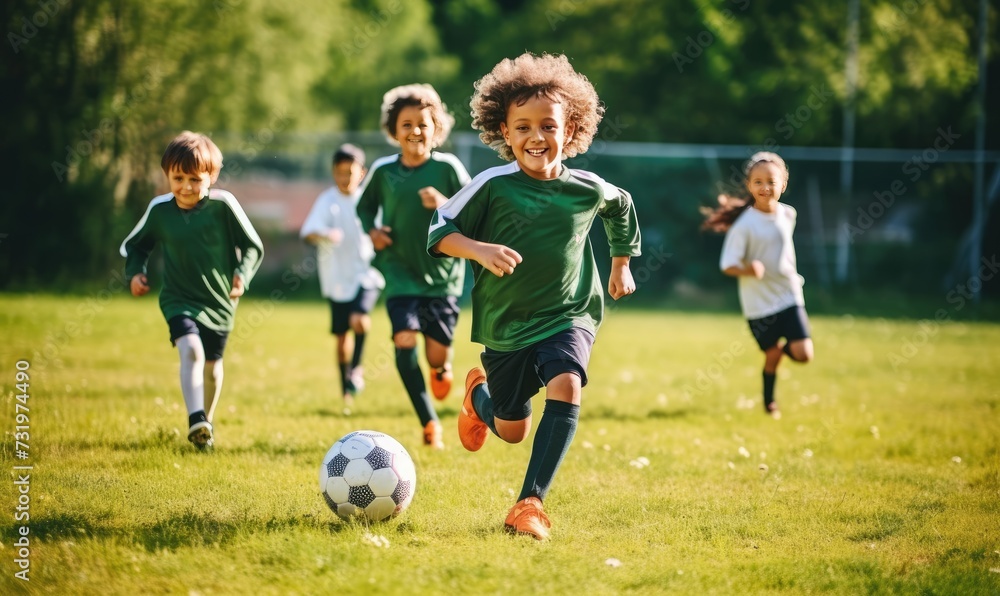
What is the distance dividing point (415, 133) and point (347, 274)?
2371 millimetres

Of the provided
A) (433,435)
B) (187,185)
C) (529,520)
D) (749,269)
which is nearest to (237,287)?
(187,185)

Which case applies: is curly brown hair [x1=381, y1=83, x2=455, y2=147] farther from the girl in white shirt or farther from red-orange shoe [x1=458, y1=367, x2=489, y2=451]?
the girl in white shirt

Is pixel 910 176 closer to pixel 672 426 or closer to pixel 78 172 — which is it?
pixel 672 426

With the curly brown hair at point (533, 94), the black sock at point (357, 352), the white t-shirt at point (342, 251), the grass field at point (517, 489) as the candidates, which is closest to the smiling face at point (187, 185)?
the grass field at point (517, 489)

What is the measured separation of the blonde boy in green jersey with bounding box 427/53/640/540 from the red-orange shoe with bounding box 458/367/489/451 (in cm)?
41

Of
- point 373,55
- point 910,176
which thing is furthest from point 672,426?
point 373,55

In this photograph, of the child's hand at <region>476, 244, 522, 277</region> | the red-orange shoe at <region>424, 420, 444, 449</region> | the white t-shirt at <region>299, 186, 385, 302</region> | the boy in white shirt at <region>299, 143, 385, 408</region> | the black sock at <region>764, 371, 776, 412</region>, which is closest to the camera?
the child's hand at <region>476, 244, 522, 277</region>

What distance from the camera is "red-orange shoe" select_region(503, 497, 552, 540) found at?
4.29 m

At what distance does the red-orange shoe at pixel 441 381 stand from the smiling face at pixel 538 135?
8.03 ft

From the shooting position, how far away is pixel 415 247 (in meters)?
6.62

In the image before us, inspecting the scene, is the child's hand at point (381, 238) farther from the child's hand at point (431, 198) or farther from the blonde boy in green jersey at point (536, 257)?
the blonde boy in green jersey at point (536, 257)

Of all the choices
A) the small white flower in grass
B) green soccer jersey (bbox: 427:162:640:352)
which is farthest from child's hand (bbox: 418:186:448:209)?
the small white flower in grass

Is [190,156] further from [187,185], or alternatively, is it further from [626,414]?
[626,414]

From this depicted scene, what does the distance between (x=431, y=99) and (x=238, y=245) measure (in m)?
1.64
